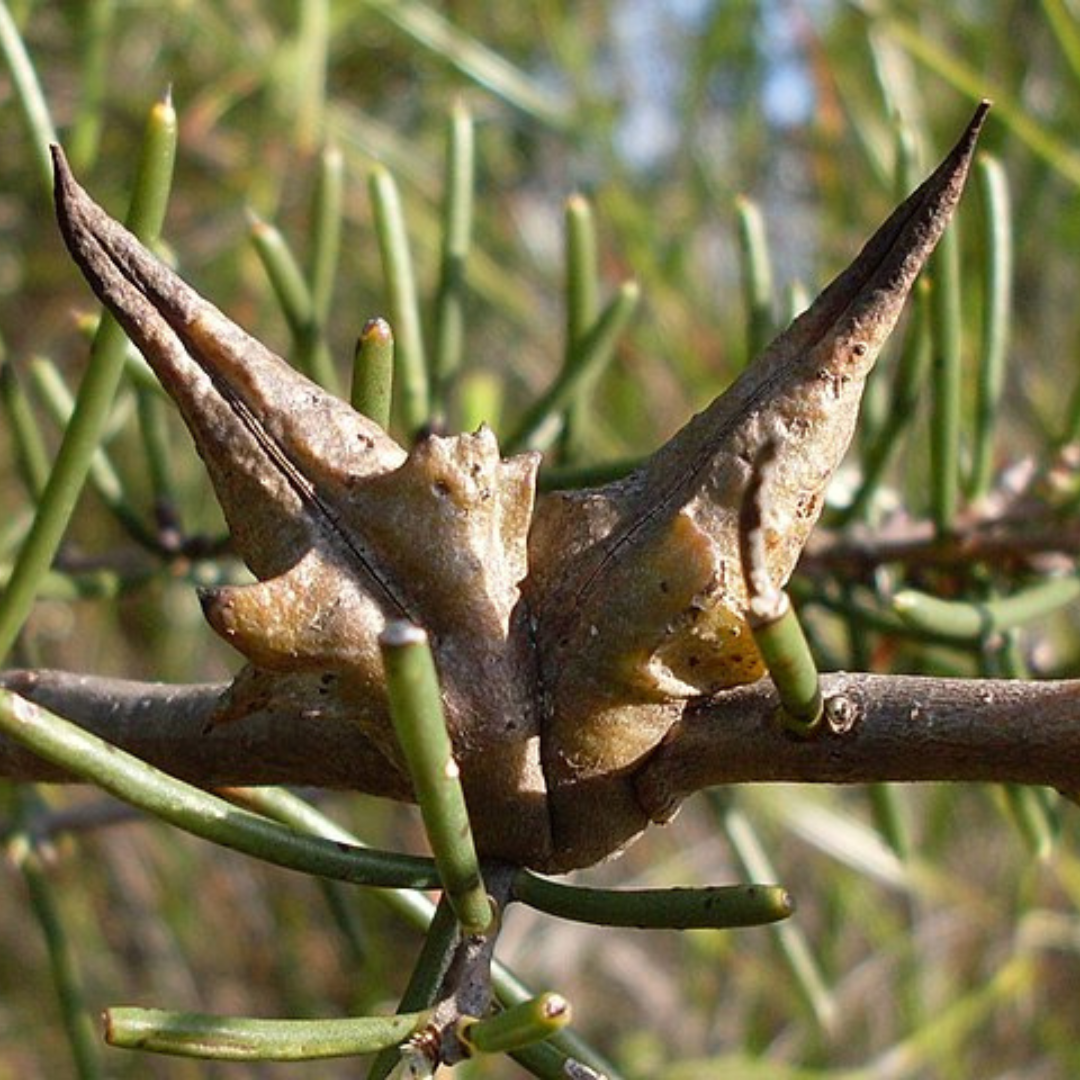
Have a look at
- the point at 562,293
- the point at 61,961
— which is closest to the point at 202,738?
the point at 61,961

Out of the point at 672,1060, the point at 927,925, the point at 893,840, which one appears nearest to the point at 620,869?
the point at 672,1060

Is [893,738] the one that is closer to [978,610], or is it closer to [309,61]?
[978,610]

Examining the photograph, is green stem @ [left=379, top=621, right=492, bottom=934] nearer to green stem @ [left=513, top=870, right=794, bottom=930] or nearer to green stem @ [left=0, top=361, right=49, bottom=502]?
green stem @ [left=513, top=870, right=794, bottom=930]

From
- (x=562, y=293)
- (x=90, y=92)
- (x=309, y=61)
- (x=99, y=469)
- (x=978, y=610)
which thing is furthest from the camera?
(x=562, y=293)

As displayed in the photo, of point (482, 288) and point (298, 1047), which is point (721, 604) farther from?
point (482, 288)

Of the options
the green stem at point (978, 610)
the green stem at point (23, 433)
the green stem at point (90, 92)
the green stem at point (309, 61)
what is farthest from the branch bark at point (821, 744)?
the green stem at point (309, 61)

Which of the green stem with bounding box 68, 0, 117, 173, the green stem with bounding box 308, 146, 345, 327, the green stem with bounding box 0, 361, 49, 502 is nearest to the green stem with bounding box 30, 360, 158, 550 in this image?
the green stem with bounding box 0, 361, 49, 502
